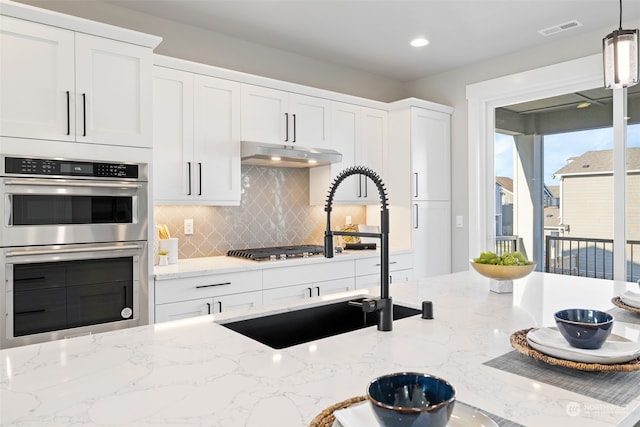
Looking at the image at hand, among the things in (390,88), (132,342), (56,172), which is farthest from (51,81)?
(390,88)

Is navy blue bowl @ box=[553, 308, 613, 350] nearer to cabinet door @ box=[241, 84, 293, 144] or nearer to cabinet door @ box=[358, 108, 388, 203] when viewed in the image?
cabinet door @ box=[241, 84, 293, 144]

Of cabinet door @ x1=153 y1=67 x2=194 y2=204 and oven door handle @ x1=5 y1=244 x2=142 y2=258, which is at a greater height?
cabinet door @ x1=153 y1=67 x2=194 y2=204

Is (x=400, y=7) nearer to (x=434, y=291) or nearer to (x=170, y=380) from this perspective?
(x=434, y=291)

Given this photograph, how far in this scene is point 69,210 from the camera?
240cm

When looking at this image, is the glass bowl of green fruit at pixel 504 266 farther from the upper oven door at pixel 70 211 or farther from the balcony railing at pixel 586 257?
the balcony railing at pixel 586 257

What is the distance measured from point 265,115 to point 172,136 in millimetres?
784

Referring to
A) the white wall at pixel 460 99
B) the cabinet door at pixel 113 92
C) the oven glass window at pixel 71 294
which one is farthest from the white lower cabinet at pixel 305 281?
the white wall at pixel 460 99

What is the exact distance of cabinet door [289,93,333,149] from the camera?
3670mm

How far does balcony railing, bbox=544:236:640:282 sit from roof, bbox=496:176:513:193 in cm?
59

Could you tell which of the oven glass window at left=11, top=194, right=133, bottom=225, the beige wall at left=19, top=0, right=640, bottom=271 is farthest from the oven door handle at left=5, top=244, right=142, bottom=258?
the beige wall at left=19, top=0, right=640, bottom=271

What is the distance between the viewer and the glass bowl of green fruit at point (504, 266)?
5.92ft

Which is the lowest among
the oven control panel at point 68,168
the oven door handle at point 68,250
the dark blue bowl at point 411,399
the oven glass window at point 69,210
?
the dark blue bowl at point 411,399

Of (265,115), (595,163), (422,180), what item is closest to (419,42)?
(422,180)

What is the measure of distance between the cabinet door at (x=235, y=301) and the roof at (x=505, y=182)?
2645mm
